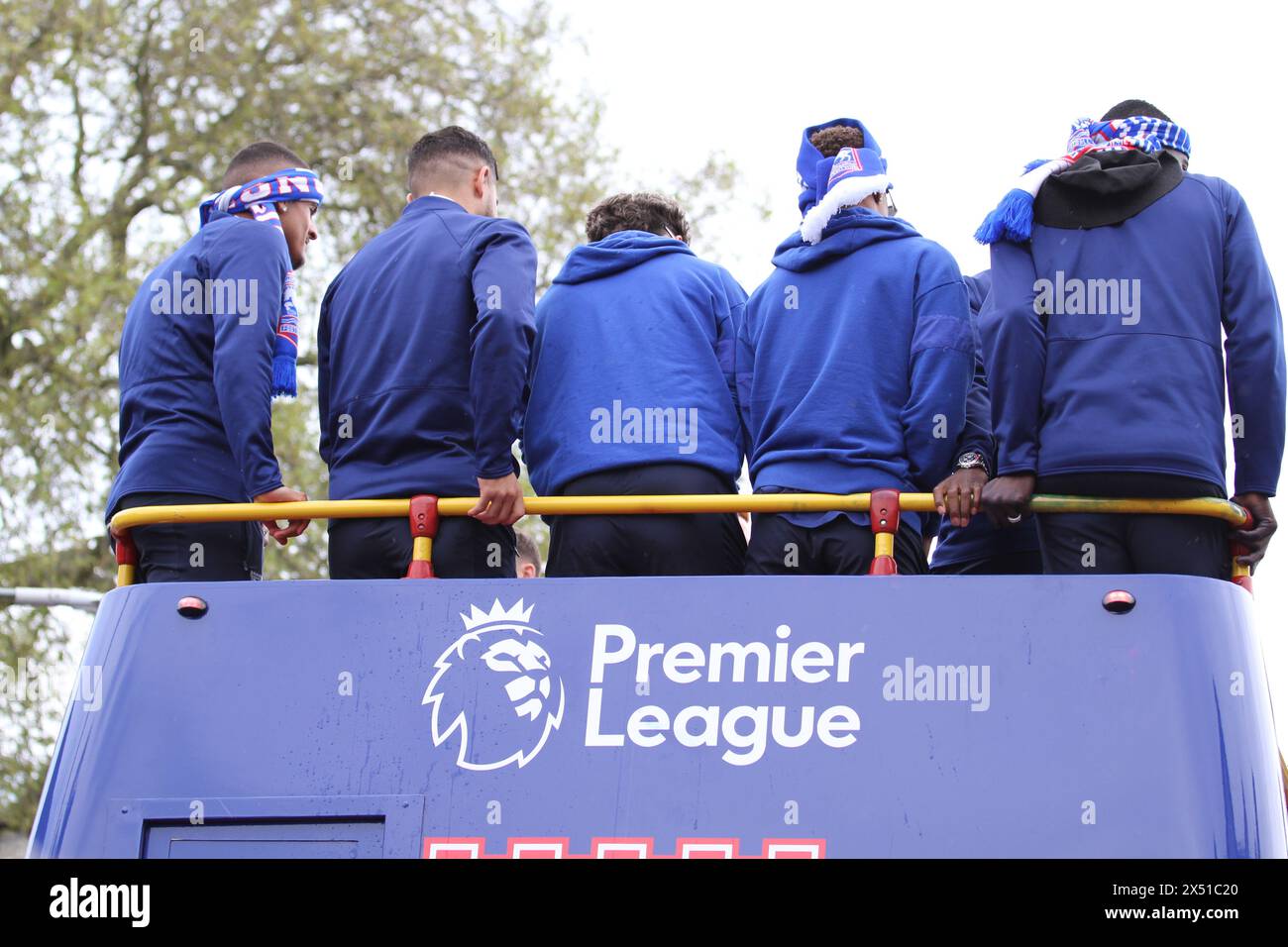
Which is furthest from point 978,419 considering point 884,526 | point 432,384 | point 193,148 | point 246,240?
point 193,148

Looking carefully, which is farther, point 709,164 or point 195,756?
point 709,164

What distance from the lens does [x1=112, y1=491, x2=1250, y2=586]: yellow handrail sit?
15.5 feet

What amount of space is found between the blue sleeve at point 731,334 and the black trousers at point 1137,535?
1.06 m

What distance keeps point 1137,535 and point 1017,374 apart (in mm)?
519

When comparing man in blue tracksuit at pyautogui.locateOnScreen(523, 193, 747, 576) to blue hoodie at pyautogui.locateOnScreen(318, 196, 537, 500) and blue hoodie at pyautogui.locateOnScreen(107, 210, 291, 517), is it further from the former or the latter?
blue hoodie at pyautogui.locateOnScreen(107, 210, 291, 517)

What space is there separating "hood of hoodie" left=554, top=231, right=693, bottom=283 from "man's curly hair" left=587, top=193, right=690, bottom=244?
0.35 feet

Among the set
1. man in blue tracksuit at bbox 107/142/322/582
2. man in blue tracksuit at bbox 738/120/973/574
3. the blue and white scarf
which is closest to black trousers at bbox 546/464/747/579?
man in blue tracksuit at bbox 738/120/973/574

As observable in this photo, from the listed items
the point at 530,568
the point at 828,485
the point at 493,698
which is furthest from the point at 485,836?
the point at 530,568

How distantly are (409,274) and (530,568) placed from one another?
121 inches

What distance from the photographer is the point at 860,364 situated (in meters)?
5.11

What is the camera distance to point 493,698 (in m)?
4.55

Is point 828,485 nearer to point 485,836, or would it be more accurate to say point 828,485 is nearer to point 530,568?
point 485,836
